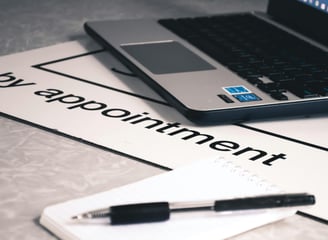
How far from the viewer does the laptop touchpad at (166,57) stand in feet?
2.52

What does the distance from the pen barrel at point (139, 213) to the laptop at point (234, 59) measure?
19 centimetres

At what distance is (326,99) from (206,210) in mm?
252

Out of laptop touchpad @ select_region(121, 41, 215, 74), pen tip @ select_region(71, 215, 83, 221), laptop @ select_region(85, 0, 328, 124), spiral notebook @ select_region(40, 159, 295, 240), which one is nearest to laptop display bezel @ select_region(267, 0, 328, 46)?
laptop @ select_region(85, 0, 328, 124)

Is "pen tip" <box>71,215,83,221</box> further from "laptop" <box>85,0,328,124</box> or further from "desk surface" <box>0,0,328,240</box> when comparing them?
"laptop" <box>85,0,328,124</box>

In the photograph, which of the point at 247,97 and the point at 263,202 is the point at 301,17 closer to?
the point at 247,97

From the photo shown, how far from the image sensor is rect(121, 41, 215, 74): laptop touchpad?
30.3 inches

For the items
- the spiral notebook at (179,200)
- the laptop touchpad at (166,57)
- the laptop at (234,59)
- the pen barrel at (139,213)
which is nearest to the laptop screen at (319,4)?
the laptop at (234,59)

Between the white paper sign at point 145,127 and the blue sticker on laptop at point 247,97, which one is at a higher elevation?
the blue sticker on laptop at point 247,97

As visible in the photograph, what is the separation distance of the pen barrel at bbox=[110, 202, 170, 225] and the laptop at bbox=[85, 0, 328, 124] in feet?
0.63

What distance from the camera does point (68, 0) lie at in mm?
1266

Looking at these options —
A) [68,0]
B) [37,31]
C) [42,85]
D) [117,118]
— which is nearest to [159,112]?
[117,118]

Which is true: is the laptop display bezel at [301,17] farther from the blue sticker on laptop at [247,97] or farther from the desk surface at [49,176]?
the desk surface at [49,176]

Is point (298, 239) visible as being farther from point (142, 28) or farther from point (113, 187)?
point (142, 28)

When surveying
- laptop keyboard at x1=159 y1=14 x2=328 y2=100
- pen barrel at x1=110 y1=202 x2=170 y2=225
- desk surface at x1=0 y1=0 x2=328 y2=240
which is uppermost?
laptop keyboard at x1=159 y1=14 x2=328 y2=100
